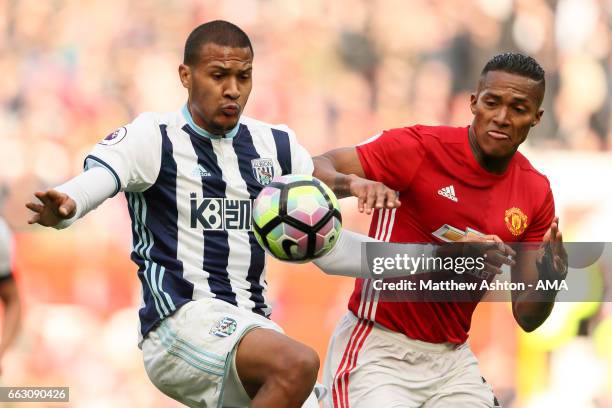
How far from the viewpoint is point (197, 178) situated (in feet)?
17.8

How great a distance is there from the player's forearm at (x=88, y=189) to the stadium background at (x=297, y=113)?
4.55 metres

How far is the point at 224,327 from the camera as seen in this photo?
202 inches

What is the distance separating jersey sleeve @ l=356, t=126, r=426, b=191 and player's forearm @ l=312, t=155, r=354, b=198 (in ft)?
0.58

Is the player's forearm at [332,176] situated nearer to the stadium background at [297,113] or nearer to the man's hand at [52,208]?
the man's hand at [52,208]

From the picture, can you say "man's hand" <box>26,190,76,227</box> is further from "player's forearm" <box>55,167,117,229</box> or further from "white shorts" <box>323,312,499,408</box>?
"white shorts" <box>323,312,499,408</box>

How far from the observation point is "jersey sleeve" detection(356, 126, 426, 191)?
5.82 meters

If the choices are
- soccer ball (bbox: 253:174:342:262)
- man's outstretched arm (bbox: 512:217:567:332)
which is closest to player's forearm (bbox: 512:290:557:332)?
man's outstretched arm (bbox: 512:217:567:332)

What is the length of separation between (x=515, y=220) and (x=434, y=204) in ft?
1.39

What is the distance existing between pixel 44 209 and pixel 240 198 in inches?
41.1

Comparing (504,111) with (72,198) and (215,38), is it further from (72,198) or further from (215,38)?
(72,198)

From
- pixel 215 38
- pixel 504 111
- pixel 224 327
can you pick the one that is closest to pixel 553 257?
pixel 504 111

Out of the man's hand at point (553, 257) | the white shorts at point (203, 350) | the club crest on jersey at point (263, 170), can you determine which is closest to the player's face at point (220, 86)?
the club crest on jersey at point (263, 170)

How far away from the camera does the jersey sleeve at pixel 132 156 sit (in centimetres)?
519

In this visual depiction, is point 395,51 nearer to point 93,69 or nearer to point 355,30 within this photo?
point 355,30
